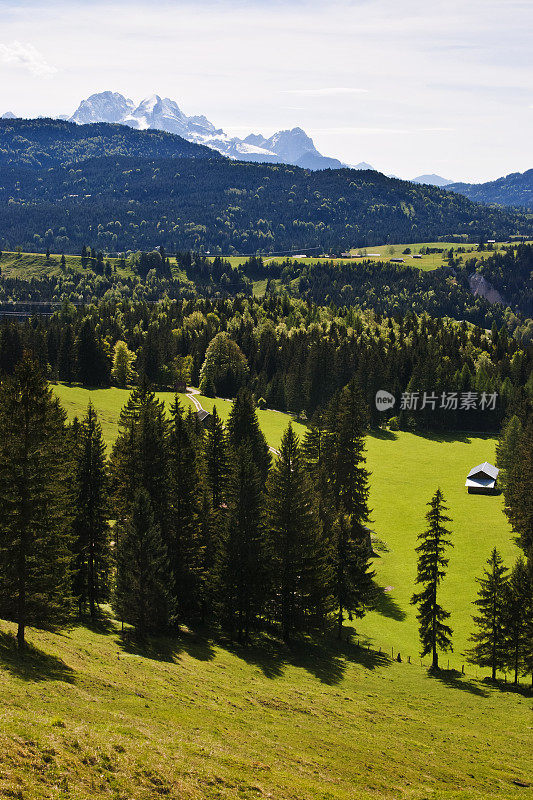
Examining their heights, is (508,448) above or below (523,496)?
above

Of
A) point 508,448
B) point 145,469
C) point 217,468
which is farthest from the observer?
point 508,448

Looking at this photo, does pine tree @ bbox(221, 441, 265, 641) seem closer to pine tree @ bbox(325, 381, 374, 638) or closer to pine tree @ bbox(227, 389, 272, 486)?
pine tree @ bbox(325, 381, 374, 638)

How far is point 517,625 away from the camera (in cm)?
5453

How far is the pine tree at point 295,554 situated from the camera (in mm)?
54031

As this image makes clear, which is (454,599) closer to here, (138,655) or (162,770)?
(138,655)

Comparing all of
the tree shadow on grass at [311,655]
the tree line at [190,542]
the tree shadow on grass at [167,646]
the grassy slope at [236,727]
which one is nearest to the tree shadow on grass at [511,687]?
the grassy slope at [236,727]

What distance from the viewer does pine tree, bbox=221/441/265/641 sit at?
5206 cm

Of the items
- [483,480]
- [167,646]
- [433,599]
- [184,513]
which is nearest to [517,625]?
[433,599]

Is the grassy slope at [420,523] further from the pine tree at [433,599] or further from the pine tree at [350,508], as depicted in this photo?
the pine tree at [433,599]

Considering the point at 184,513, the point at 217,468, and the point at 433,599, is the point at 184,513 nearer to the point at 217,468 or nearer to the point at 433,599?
the point at 217,468

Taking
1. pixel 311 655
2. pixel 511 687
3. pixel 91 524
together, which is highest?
pixel 91 524

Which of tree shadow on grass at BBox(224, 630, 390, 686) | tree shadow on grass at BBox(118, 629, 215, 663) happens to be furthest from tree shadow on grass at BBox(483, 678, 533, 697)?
tree shadow on grass at BBox(118, 629, 215, 663)

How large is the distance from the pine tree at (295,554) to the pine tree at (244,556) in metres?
1.48

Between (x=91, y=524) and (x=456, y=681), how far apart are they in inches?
1312
